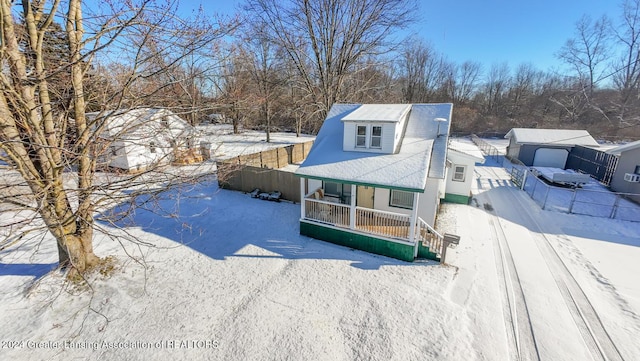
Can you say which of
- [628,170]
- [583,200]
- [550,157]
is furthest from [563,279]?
[550,157]

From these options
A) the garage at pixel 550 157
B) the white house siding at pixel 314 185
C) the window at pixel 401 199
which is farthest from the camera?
the garage at pixel 550 157

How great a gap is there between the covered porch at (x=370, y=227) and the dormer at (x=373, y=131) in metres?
1.86

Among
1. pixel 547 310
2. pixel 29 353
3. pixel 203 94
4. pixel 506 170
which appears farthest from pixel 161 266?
pixel 506 170

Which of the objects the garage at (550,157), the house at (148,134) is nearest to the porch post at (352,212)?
the house at (148,134)

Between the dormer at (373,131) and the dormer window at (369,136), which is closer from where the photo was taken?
the dormer at (373,131)

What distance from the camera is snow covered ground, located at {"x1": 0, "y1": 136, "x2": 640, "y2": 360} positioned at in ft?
17.5

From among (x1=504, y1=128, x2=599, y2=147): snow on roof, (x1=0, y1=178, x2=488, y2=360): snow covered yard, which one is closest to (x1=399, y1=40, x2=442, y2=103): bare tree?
(x1=504, y1=128, x2=599, y2=147): snow on roof

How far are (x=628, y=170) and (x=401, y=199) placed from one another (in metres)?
15.5

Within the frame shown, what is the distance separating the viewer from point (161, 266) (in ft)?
25.8

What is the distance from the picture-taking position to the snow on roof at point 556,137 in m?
20.9

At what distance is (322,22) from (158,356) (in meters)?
18.7

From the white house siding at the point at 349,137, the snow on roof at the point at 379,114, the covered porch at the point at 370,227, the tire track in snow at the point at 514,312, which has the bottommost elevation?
the tire track in snow at the point at 514,312

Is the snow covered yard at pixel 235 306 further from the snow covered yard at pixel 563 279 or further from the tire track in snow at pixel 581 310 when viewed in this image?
the tire track in snow at pixel 581 310

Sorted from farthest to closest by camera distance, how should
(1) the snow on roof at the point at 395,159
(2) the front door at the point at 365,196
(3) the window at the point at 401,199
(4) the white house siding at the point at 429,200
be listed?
(2) the front door at the point at 365,196, (3) the window at the point at 401,199, (4) the white house siding at the point at 429,200, (1) the snow on roof at the point at 395,159
